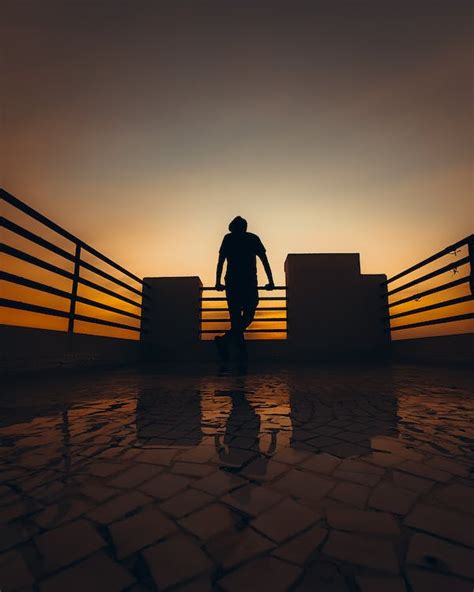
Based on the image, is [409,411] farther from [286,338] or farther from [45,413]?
[286,338]

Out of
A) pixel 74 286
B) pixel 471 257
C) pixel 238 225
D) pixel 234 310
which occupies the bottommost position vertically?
pixel 234 310

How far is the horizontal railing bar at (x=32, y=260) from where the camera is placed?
2848 millimetres

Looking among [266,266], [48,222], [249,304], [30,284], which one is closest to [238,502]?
[30,284]

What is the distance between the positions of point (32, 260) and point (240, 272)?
9.56 ft

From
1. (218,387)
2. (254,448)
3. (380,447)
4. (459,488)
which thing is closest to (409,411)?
(380,447)

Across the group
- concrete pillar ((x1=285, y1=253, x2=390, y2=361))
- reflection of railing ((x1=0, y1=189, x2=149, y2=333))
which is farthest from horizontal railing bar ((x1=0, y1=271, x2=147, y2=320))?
concrete pillar ((x1=285, y1=253, x2=390, y2=361))

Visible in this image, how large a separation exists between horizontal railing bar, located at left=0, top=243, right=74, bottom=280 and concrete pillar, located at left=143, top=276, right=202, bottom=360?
3.14 metres

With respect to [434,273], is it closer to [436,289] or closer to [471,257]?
[436,289]

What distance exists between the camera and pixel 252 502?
2.63 ft

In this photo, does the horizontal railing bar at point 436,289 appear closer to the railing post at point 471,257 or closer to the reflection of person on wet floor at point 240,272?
the railing post at point 471,257

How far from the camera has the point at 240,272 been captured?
5051 mm

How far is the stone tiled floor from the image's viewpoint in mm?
562

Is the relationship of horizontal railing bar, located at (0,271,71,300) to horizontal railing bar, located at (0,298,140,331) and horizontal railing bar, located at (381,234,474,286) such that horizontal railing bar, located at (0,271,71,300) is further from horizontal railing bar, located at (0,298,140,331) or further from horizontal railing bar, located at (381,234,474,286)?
horizontal railing bar, located at (381,234,474,286)

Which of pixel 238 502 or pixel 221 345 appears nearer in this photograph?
pixel 238 502
